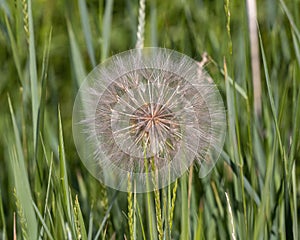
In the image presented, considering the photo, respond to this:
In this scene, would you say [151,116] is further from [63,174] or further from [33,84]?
[33,84]

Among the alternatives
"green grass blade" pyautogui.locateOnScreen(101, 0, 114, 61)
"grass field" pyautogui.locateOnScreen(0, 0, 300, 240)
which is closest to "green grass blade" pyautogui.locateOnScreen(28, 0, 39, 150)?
"grass field" pyautogui.locateOnScreen(0, 0, 300, 240)

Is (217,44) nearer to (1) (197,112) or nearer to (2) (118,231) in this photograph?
(2) (118,231)

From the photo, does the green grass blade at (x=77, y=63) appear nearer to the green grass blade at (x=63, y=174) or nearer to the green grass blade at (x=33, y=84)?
the green grass blade at (x=33, y=84)

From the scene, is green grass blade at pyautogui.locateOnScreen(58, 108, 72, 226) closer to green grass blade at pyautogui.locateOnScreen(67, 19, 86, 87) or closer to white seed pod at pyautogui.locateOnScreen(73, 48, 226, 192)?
white seed pod at pyautogui.locateOnScreen(73, 48, 226, 192)

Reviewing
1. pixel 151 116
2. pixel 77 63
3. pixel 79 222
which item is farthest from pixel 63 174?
pixel 77 63

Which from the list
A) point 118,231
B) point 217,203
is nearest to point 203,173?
point 217,203

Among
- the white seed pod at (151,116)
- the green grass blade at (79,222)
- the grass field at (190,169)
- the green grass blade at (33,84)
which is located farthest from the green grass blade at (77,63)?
the green grass blade at (79,222)
